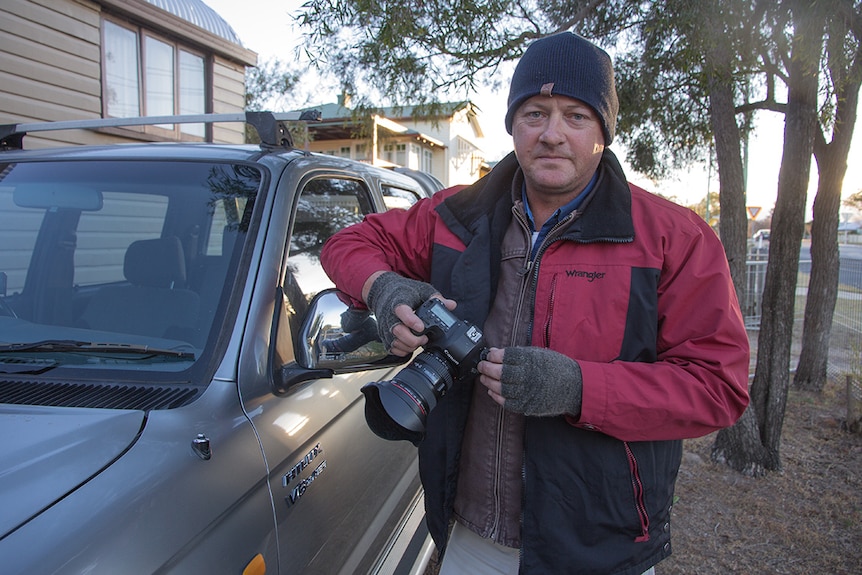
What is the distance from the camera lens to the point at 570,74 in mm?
1537

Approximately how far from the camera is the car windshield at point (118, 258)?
162cm

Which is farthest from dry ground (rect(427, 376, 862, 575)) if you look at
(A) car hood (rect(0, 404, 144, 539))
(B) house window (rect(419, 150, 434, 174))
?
(B) house window (rect(419, 150, 434, 174))

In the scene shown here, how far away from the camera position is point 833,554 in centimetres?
320

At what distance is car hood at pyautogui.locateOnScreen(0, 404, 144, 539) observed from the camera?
3.35 feet

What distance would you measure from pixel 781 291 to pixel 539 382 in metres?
3.74

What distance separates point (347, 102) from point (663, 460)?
4.47 meters

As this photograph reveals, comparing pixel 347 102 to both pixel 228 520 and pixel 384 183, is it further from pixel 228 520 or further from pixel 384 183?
pixel 228 520

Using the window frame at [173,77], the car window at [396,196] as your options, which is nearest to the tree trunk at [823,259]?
the car window at [396,196]

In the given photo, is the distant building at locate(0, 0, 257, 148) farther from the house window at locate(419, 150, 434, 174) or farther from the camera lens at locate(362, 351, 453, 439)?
the house window at locate(419, 150, 434, 174)

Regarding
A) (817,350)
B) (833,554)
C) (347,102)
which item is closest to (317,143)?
(347,102)

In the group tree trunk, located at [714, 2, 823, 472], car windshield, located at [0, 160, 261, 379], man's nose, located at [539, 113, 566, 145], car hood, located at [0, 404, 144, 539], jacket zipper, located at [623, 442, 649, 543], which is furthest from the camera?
tree trunk, located at [714, 2, 823, 472]

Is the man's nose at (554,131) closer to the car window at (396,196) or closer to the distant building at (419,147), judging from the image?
the car window at (396,196)

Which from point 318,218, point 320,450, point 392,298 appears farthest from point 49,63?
point 392,298

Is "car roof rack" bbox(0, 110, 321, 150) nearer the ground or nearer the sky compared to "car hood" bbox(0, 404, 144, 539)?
nearer the sky
